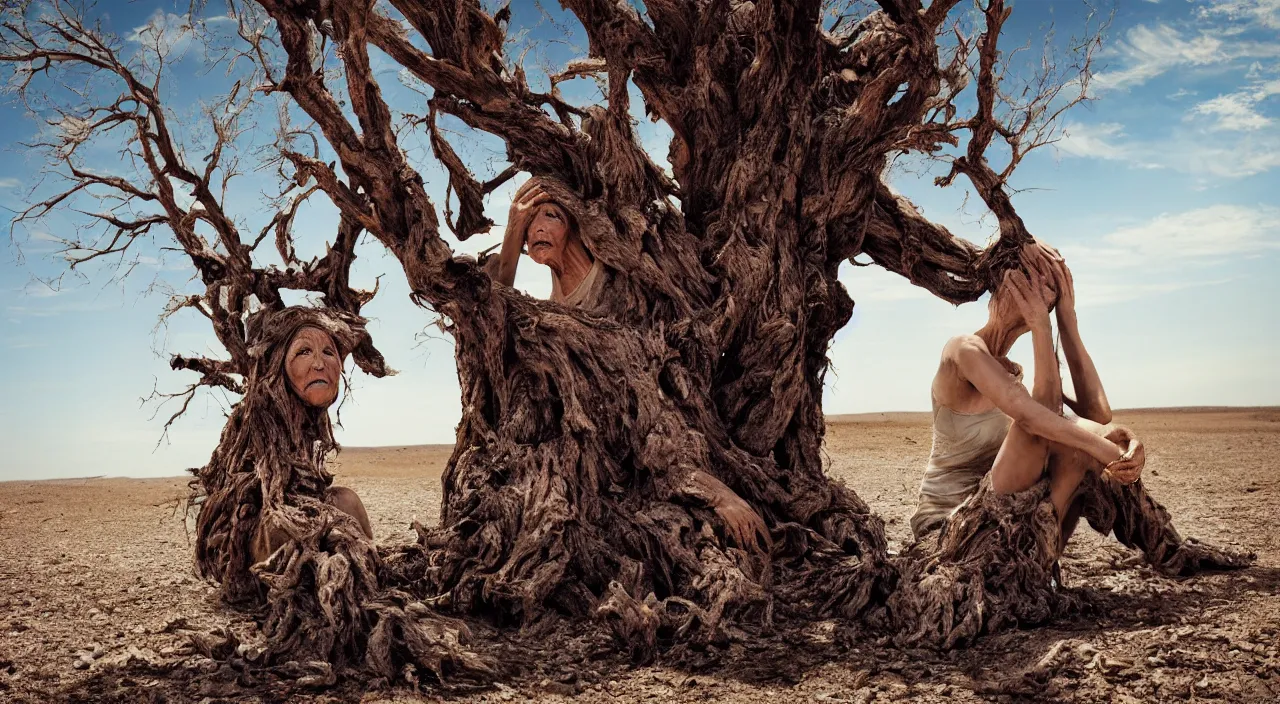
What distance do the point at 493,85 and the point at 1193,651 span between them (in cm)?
562

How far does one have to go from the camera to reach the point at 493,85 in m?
7.42

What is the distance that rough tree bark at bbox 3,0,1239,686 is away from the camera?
642 cm

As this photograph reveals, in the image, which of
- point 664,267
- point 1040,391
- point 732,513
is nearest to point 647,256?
point 664,267

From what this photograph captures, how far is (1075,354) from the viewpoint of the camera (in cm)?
612

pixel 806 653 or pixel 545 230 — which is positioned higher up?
pixel 545 230

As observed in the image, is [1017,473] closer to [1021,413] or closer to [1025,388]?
[1021,413]

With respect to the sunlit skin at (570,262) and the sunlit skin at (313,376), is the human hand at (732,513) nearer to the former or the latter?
the sunlit skin at (570,262)

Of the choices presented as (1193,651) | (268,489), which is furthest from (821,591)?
(268,489)

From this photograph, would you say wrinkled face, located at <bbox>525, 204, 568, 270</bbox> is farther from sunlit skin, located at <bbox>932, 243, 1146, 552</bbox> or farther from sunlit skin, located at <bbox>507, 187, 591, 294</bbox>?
sunlit skin, located at <bbox>932, 243, 1146, 552</bbox>

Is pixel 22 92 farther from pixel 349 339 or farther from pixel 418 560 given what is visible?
pixel 418 560

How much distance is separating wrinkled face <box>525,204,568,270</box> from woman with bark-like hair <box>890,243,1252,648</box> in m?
2.89

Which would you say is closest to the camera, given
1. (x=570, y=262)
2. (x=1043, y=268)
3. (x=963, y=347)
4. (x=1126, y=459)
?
(x=1126, y=459)

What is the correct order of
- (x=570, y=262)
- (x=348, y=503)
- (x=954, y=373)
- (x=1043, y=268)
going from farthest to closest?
(x=570, y=262) < (x=348, y=503) < (x=954, y=373) < (x=1043, y=268)

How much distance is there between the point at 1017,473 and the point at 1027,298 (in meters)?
1.03
